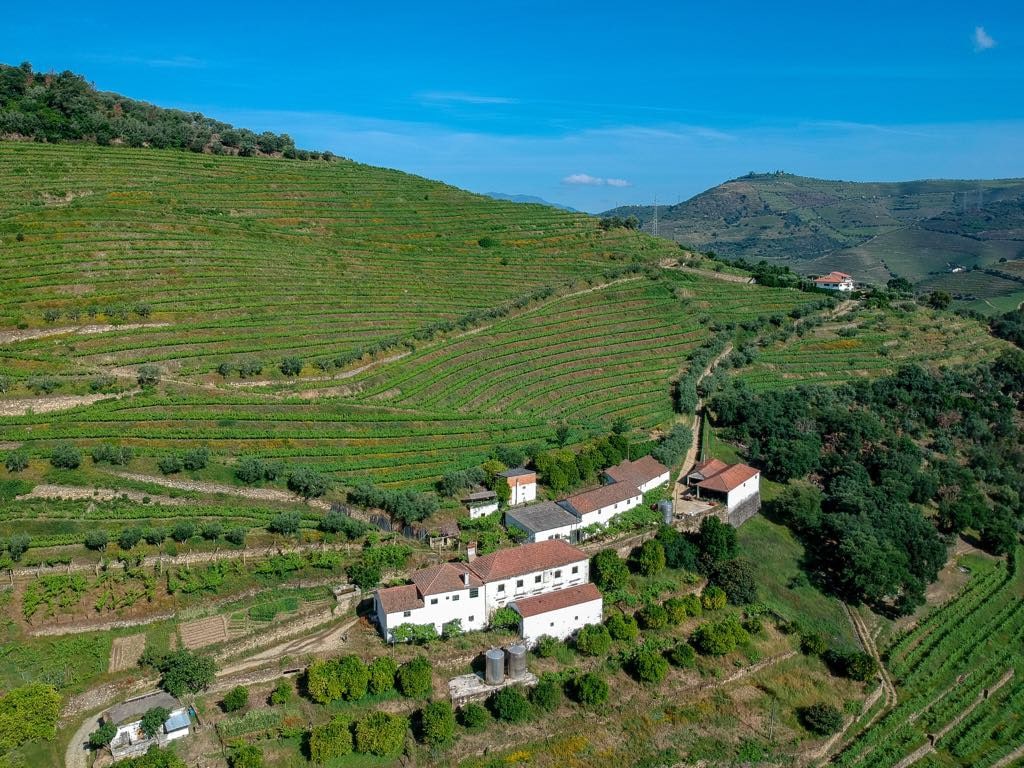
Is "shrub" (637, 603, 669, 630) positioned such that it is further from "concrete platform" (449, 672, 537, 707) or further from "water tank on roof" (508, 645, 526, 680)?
"water tank on roof" (508, 645, 526, 680)

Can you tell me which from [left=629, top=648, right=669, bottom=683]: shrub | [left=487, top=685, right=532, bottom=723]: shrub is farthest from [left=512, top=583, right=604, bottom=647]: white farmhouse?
[left=487, top=685, right=532, bottom=723]: shrub

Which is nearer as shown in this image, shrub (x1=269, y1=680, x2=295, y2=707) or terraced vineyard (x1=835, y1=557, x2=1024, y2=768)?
shrub (x1=269, y1=680, x2=295, y2=707)

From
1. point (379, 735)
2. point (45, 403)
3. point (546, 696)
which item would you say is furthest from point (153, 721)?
point (45, 403)

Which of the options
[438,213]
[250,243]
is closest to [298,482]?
[250,243]

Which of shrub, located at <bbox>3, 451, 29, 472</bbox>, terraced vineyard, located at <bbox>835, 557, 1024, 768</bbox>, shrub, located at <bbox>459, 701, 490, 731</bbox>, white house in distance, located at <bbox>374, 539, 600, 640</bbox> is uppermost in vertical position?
Answer: shrub, located at <bbox>3, 451, 29, 472</bbox>

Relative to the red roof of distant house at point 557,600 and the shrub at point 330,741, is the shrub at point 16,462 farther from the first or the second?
the red roof of distant house at point 557,600

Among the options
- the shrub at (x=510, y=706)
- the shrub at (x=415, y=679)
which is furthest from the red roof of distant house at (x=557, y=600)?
the shrub at (x=415, y=679)

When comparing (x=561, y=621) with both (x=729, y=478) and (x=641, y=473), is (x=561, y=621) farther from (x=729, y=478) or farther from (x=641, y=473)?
(x=729, y=478)
